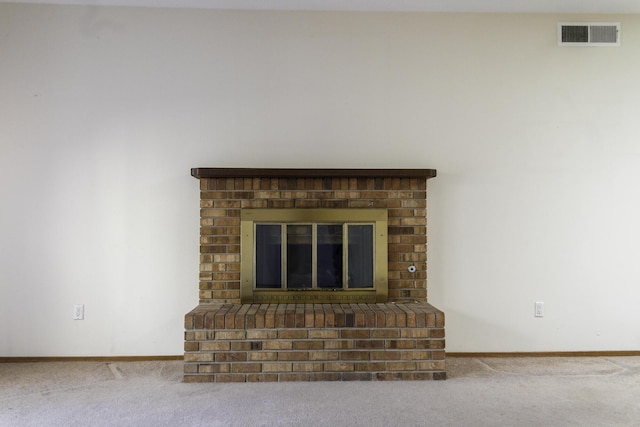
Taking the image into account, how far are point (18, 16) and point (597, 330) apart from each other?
15.1ft

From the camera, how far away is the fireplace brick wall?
2.97 meters

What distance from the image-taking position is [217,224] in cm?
298

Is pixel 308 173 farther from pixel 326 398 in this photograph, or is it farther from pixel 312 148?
pixel 326 398

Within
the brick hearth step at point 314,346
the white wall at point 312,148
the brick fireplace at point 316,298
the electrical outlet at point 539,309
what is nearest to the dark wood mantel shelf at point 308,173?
the brick fireplace at point 316,298

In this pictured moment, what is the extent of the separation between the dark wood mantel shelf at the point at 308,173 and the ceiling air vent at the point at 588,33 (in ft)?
4.61

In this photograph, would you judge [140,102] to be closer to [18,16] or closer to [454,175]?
[18,16]

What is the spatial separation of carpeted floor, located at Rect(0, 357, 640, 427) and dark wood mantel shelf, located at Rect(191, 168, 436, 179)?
4.23 ft

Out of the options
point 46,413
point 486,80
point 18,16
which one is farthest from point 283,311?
point 18,16

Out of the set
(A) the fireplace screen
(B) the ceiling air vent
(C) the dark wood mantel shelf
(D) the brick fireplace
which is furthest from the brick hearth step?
(B) the ceiling air vent

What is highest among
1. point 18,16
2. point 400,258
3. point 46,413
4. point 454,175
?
point 18,16

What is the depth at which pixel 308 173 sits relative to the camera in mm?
2936

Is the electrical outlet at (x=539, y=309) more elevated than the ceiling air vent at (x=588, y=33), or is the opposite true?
the ceiling air vent at (x=588, y=33)

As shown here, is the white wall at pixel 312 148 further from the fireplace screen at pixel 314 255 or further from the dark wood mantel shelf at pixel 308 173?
the fireplace screen at pixel 314 255

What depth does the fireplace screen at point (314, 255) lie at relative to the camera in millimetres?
2967
